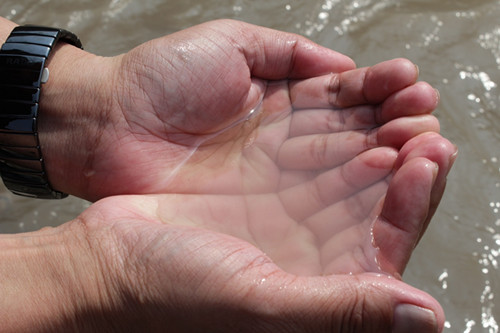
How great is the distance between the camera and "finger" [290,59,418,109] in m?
1.90

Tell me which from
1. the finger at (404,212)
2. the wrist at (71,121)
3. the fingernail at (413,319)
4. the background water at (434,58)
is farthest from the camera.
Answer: the background water at (434,58)

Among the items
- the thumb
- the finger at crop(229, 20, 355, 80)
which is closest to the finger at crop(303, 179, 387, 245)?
the thumb

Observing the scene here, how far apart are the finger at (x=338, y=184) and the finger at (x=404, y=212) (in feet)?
0.60

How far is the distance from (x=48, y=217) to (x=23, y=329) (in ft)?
3.57

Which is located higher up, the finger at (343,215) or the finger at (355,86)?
Answer: the finger at (355,86)

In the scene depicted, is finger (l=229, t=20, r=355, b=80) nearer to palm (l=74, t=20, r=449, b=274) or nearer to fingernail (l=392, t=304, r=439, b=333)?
palm (l=74, t=20, r=449, b=274)

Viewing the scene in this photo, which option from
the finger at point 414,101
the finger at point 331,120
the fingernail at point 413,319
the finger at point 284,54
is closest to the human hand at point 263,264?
the fingernail at point 413,319

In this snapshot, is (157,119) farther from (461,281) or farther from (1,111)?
(461,281)

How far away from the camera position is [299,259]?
169 centimetres

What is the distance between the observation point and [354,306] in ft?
4.45

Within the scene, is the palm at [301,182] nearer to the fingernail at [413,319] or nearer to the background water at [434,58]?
the fingernail at [413,319]

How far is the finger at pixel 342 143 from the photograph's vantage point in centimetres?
182

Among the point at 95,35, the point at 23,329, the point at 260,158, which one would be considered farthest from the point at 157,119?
the point at 95,35

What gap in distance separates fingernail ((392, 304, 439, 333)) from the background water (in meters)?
0.98
